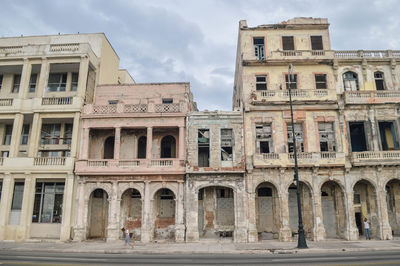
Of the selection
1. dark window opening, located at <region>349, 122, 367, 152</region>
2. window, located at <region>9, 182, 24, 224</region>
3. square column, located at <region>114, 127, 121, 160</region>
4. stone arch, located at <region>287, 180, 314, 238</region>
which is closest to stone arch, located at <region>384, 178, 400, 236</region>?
dark window opening, located at <region>349, 122, 367, 152</region>

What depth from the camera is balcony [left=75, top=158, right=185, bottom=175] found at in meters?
22.6

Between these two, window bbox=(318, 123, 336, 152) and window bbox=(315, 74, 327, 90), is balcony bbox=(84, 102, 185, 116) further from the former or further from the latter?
window bbox=(315, 74, 327, 90)

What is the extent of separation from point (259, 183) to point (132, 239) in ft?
35.7

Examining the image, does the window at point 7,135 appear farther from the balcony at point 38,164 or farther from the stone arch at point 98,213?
the stone arch at point 98,213

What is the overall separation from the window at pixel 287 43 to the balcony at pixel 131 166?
13993 mm

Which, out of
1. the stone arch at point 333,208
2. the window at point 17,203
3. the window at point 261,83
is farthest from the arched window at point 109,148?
the stone arch at point 333,208

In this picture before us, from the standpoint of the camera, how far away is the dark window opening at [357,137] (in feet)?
81.6

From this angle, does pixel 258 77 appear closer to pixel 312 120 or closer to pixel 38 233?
pixel 312 120

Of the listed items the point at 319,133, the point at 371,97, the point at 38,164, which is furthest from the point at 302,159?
the point at 38,164

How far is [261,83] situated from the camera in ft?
82.5

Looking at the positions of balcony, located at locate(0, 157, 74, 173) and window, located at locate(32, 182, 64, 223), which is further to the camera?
window, located at locate(32, 182, 64, 223)

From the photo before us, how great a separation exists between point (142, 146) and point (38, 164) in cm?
835

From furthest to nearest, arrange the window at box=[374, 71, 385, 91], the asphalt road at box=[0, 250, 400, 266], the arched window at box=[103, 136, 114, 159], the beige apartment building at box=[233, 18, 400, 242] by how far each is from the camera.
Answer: the arched window at box=[103, 136, 114, 159] → the window at box=[374, 71, 385, 91] → the beige apartment building at box=[233, 18, 400, 242] → the asphalt road at box=[0, 250, 400, 266]

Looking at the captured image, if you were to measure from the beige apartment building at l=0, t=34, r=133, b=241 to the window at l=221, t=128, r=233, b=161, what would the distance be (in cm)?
1207
